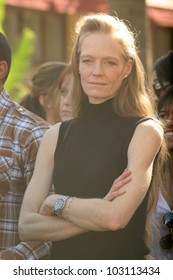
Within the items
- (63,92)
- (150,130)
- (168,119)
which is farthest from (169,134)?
(63,92)

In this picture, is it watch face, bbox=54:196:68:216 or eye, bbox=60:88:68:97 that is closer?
watch face, bbox=54:196:68:216

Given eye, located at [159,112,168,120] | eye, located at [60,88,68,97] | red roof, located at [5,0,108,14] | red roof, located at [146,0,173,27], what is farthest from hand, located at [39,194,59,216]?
red roof, located at [5,0,108,14]

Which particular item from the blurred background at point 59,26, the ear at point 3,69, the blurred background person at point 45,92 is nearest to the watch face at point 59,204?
the ear at point 3,69

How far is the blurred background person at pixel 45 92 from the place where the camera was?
469 centimetres

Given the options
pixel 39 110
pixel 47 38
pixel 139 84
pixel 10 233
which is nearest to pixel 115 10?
pixel 39 110

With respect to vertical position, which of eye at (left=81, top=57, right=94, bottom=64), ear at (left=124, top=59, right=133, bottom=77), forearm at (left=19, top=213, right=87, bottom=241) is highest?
eye at (left=81, top=57, right=94, bottom=64)

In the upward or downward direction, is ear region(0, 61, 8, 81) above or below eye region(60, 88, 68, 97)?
above

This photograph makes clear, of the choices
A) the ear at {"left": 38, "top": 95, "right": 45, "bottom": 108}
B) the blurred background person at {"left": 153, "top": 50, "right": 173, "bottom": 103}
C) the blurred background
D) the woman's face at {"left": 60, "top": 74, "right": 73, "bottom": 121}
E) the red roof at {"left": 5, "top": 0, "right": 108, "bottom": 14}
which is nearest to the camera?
the woman's face at {"left": 60, "top": 74, "right": 73, "bottom": 121}

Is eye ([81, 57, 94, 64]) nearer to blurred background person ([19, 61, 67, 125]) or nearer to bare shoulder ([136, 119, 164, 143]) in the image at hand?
bare shoulder ([136, 119, 164, 143])

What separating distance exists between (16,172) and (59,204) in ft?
1.06

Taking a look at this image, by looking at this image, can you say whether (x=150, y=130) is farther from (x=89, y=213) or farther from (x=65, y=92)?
(x=65, y=92)

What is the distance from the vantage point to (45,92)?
4.91 meters

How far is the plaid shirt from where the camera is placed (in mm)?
3938

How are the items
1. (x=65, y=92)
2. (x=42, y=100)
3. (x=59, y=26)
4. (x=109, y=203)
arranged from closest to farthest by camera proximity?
(x=109, y=203) < (x=65, y=92) < (x=42, y=100) < (x=59, y=26)
